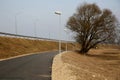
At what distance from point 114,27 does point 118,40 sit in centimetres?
328

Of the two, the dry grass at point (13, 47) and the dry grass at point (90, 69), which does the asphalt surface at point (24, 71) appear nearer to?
the dry grass at point (90, 69)

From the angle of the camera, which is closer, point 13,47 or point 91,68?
point 91,68

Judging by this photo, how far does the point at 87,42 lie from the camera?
7094 centimetres

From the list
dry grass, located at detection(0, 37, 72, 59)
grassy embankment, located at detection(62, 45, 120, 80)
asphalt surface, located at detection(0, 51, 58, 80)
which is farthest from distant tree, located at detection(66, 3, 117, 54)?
asphalt surface, located at detection(0, 51, 58, 80)

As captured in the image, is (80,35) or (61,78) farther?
(80,35)

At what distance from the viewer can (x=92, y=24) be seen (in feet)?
228

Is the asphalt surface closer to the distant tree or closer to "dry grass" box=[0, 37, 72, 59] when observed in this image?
"dry grass" box=[0, 37, 72, 59]

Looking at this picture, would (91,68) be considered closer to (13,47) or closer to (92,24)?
(13,47)

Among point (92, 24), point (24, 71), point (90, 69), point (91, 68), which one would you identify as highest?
point (92, 24)

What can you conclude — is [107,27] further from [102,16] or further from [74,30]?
[74,30]

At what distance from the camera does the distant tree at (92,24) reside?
68688 mm

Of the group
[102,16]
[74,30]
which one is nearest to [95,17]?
[102,16]

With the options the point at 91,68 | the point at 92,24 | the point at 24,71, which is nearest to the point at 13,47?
the point at 92,24

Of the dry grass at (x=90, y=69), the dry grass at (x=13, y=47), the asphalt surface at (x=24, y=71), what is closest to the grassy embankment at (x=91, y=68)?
the dry grass at (x=90, y=69)
